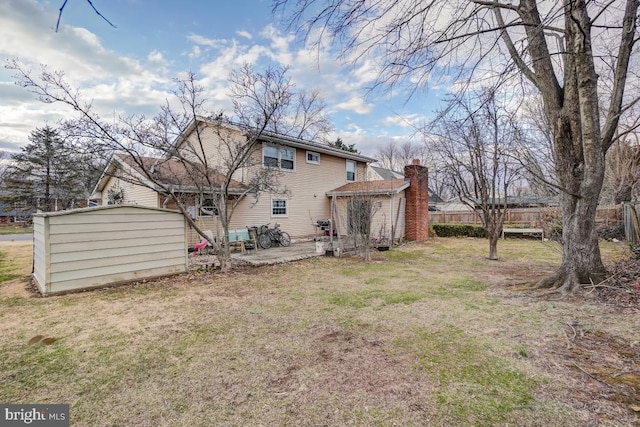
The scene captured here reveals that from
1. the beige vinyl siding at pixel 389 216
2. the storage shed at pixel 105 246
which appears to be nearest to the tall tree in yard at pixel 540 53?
the storage shed at pixel 105 246

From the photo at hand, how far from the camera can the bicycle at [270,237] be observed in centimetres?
1210

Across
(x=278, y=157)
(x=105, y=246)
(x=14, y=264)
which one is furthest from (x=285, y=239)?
(x=14, y=264)

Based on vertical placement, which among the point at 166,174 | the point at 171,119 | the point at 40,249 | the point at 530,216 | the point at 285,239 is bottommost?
the point at 285,239

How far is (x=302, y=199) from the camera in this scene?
1483 centimetres

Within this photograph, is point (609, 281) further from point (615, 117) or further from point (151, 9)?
point (151, 9)

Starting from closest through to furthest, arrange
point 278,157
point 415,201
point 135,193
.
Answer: point 135,193 < point 278,157 < point 415,201

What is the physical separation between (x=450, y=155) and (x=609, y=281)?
5.18 metres

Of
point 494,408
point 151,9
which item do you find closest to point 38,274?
point 151,9

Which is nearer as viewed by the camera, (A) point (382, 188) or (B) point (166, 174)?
(B) point (166, 174)

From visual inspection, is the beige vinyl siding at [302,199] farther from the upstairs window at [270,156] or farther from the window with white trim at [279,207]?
the upstairs window at [270,156]

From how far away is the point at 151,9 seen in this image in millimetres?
2652

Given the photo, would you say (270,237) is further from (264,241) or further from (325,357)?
(325,357)

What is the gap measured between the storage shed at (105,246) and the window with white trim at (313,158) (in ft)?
27.7

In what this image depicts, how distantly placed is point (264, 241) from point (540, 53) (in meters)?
9.95
